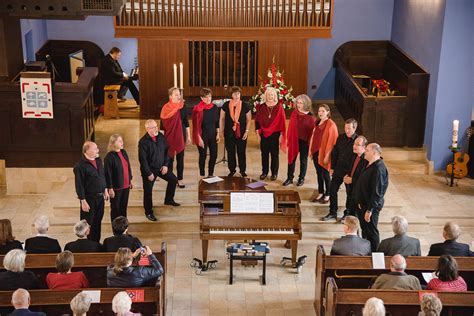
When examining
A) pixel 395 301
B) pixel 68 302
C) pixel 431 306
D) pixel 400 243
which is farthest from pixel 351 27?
pixel 68 302

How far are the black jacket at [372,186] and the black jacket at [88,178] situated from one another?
3220 millimetres

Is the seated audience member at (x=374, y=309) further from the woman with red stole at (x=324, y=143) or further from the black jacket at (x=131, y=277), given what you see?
the woman with red stole at (x=324, y=143)

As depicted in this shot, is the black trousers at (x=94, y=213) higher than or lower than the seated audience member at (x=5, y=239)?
lower

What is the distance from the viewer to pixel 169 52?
14.4 m

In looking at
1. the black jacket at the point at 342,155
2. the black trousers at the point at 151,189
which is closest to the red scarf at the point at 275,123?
the black jacket at the point at 342,155

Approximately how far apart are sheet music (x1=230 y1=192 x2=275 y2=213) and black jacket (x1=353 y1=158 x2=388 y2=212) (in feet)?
3.76

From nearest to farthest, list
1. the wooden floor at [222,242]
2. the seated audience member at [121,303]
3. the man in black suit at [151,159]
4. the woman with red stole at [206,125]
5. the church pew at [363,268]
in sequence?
the seated audience member at [121,303], the church pew at [363,268], the wooden floor at [222,242], the man in black suit at [151,159], the woman with red stole at [206,125]

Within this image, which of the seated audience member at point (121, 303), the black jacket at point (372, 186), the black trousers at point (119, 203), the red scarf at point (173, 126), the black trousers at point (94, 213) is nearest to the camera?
the seated audience member at point (121, 303)

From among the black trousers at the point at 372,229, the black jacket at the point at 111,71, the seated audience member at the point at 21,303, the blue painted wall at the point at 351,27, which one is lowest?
the black trousers at the point at 372,229

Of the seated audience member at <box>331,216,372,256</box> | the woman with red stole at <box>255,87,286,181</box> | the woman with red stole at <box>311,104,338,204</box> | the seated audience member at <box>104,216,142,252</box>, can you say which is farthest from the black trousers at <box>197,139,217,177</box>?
the seated audience member at <box>331,216,372,256</box>

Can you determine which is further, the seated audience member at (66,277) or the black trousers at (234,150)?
the black trousers at (234,150)

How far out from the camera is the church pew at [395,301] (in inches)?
285

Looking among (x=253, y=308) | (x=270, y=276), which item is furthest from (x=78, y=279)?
(x=270, y=276)

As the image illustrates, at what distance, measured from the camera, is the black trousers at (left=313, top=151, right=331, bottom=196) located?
10.8 meters
